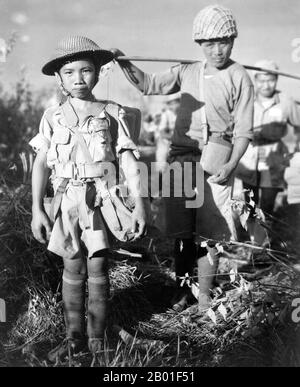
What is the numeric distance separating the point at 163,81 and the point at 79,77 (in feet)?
3.54

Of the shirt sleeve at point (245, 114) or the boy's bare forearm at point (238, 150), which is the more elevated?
the shirt sleeve at point (245, 114)

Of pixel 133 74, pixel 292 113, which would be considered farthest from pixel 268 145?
pixel 133 74

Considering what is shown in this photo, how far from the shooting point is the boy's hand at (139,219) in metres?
2.97

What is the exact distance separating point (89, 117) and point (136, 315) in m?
1.45

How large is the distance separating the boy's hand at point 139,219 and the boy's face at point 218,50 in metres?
1.22

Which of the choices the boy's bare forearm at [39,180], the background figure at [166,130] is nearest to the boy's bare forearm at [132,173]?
the boy's bare forearm at [39,180]

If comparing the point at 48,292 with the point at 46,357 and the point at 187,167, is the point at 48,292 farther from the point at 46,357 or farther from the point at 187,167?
the point at 187,167

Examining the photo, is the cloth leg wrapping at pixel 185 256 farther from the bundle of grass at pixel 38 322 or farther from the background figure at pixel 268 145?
the background figure at pixel 268 145

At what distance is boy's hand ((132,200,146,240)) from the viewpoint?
9.74 feet

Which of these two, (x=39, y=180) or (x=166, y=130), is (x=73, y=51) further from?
(x=166, y=130)

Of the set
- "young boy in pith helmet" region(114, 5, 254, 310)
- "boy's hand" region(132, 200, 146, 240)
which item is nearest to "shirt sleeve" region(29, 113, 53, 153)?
"boy's hand" region(132, 200, 146, 240)

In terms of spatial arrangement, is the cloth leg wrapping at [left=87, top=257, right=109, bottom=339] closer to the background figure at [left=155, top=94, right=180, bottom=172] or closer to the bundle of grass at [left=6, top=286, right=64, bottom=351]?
the bundle of grass at [left=6, top=286, right=64, bottom=351]

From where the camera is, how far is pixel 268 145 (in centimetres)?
575

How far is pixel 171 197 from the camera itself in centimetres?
392
